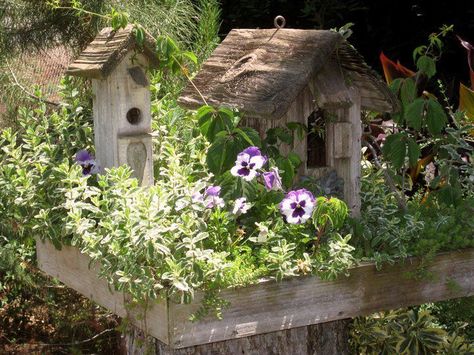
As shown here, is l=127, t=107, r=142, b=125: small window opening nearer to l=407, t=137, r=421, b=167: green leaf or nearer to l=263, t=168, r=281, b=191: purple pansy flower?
l=263, t=168, r=281, b=191: purple pansy flower

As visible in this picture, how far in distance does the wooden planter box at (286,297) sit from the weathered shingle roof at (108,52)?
2.11 feet

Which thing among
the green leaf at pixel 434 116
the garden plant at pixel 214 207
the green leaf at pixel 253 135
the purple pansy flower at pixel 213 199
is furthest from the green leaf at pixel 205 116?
the green leaf at pixel 434 116

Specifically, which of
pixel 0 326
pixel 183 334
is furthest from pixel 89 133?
pixel 0 326

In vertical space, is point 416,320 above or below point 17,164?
below

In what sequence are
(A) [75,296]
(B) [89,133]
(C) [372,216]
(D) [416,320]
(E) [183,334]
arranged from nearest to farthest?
(E) [183,334]
(C) [372,216]
(B) [89,133]
(D) [416,320]
(A) [75,296]

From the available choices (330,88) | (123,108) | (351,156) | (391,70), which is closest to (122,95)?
(123,108)

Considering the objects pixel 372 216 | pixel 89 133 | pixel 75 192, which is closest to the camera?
pixel 75 192

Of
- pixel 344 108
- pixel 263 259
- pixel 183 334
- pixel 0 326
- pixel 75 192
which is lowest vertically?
pixel 0 326

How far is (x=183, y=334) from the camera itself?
113 inches

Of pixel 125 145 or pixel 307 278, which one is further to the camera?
pixel 125 145

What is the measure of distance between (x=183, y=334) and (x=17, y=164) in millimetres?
1017

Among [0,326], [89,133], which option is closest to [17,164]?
[89,133]

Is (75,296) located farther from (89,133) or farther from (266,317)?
(266,317)

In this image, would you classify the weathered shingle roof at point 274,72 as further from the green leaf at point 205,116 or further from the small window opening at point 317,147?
the small window opening at point 317,147
